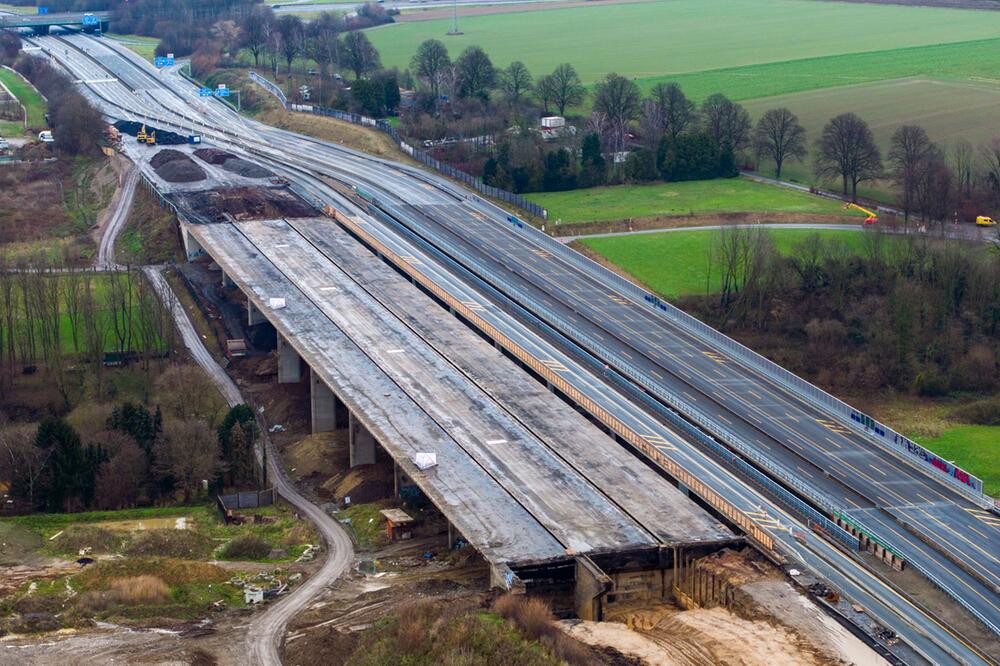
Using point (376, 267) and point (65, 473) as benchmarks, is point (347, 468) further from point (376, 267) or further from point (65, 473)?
point (376, 267)

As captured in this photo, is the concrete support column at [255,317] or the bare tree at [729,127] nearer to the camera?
the concrete support column at [255,317]

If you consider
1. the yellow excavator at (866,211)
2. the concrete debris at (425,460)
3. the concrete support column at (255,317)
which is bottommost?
the concrete debris at (425,460)

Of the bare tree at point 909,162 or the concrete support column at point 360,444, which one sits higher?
the bare tree at point 909,162

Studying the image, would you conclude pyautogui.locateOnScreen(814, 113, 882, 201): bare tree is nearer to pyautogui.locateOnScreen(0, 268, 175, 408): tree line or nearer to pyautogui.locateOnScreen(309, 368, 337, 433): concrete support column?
pyautogui.locateOnScreen(309, 368, 337, 433): concrete support column

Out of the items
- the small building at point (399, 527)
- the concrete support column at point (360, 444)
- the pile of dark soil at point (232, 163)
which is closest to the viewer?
the small building at point (399, 527)

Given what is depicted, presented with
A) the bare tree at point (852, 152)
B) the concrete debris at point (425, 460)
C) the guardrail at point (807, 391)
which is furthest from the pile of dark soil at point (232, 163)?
the concrete debris at point (425, 460)

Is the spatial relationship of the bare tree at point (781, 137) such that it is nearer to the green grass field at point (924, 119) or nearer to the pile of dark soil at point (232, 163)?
the green grass field at point (924, 119)

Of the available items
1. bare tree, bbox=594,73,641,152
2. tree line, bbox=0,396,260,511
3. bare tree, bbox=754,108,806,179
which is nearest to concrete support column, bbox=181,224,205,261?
tree line, bbox=0,396,260,511
